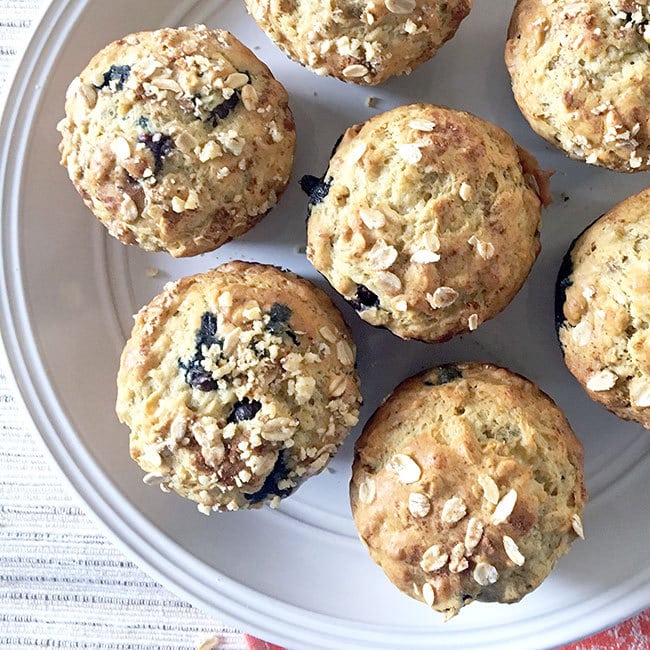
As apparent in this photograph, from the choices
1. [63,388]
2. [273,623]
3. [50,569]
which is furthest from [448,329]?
[50,569]

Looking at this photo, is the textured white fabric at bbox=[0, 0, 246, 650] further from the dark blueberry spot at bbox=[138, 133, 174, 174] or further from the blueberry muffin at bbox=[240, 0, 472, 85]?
the blueberry muffin at bbox=[240, 0, 472, 85]

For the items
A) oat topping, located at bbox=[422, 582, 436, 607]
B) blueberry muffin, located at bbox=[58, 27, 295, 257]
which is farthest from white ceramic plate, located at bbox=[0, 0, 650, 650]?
oat topping, located at bbox=[422, 582, 436, 607]

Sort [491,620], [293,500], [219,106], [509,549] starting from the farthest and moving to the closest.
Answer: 1. [293,500]
2. [491,620]
3. [219,106]
4. [509,549]

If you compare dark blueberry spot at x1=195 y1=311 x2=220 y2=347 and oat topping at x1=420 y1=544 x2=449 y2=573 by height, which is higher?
dark blueberry spot at x1=195 y1=311 x2=220 y2=347

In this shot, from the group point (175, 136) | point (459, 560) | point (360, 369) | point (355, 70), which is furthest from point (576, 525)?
point (175, 136)

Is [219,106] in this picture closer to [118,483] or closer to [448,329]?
[448,329]
